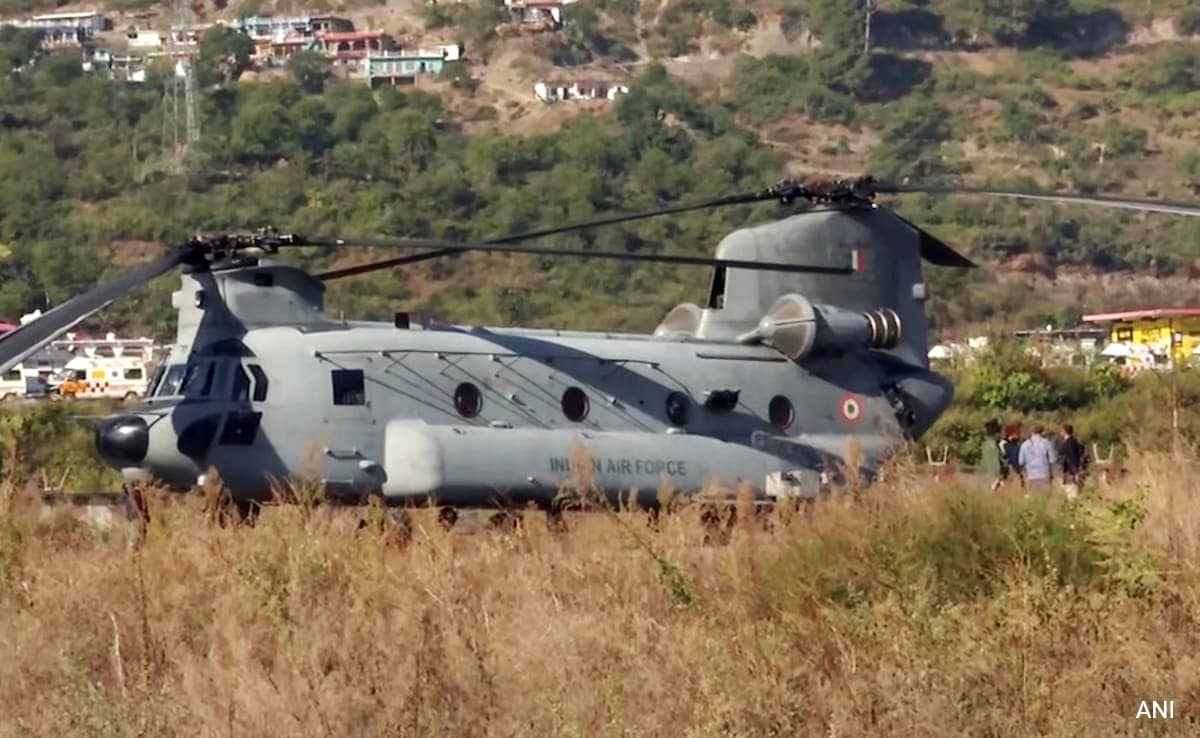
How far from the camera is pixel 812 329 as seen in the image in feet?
67.5

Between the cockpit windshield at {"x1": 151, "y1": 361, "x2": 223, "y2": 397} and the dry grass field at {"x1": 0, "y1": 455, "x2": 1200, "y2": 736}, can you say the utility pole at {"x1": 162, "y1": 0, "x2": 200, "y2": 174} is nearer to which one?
the cockpit windshield at {"x1": 151, "y1": 361, "x2": 223, "y2": 397}

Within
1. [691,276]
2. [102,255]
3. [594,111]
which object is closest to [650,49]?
[594,111]

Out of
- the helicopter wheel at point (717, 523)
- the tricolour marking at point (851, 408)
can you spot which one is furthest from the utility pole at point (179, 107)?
the helicopter wheel at point (717, 523)

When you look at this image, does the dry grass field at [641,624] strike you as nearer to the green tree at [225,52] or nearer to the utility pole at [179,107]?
the utility pole at [179,107]

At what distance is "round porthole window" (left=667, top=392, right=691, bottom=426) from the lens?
19.9m

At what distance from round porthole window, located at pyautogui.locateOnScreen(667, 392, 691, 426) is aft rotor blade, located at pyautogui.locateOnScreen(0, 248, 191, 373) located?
4586 millimetres

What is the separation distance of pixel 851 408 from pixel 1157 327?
52516mm

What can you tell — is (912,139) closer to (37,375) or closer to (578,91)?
(578,91)

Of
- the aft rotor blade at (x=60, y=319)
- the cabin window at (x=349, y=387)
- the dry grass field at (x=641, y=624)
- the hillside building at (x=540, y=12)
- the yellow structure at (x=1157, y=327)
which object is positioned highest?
the hillside building at (x=540, y=12)

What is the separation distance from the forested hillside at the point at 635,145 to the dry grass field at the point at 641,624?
43.9 meters

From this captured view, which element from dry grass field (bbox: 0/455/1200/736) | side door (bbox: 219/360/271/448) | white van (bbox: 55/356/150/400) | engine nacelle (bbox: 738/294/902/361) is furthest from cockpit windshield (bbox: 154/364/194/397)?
white van (bbox: 55/356/150/400)

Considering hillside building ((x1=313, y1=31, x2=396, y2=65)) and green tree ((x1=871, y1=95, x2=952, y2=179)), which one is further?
hillside building ((x1=313, y1=31, x2=396, y2=65))

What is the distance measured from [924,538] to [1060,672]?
198cm

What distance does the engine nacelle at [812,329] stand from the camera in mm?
20641
